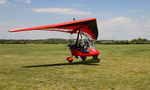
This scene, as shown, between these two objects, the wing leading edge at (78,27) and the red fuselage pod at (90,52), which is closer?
the wing leading edge at (78,27)

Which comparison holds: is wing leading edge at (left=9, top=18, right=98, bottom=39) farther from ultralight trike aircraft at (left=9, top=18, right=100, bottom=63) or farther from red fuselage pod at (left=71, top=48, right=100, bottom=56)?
red fuselage pod at (left=71, top=48, right=100, bottom=56)

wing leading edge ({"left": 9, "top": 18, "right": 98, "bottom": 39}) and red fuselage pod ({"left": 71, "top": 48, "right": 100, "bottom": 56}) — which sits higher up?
wing leading edge ({"left": 9, "top": 18, "right": 98, "bottom": 39})

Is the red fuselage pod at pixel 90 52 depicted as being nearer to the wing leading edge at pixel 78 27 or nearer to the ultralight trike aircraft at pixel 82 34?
the ultralight trike aircraft at pixel 82 34

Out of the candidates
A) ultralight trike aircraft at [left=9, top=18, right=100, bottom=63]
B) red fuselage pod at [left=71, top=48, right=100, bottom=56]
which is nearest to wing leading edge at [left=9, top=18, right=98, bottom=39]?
ultralight trike aircraft at [left=9, top=18, right=100, bottom=63]

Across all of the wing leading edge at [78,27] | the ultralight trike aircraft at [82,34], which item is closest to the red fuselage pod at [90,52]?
the ultralight trike aircraft at [82,34]

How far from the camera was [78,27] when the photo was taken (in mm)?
17031

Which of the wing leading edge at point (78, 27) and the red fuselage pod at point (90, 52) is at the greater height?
the wing leading edge at point (78, 27)

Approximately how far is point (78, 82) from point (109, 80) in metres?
1.49

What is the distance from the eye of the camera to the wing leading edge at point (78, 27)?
14.5m

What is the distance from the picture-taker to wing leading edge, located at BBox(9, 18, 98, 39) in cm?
1445

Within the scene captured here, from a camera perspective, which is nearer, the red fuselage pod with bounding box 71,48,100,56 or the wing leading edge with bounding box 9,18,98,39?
the wing leading edge with bounding box 9,18,98,39

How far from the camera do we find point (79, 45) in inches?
669

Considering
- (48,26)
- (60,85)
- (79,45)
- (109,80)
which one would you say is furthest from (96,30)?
(60,85)

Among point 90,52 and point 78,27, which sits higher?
point 78,27
